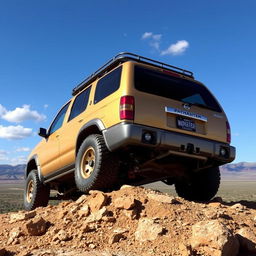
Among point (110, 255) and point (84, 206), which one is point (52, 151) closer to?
point (84, 206)

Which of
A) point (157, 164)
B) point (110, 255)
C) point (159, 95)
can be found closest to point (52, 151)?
point (157, 164)

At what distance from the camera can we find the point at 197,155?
17.6ft

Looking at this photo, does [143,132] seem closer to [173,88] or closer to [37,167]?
[173,88]

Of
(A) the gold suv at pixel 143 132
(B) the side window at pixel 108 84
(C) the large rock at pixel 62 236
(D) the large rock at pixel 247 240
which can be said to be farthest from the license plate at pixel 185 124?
(C) the large rock at pixel 62 236

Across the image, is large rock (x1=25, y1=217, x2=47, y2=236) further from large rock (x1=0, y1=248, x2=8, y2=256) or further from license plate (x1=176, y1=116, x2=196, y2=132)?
license plate (x1=176, y1=116, x2=196, y2=132)

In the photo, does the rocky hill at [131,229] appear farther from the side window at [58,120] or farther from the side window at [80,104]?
the side window at [58,120]

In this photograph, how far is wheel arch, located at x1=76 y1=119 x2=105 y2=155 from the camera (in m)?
5.32

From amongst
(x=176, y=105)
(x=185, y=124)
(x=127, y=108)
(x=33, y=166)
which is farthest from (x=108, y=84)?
(x=33, y=166)

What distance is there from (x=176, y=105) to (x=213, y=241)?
100 inches

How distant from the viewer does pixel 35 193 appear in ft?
25.1

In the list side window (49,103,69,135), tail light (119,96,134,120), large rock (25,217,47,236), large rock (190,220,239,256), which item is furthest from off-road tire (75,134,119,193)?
side window (49,103,69,135)

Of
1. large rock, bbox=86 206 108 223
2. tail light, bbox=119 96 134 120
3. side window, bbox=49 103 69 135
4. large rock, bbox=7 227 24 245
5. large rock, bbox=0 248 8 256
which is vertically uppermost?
side window, bbox=49 103 69 135

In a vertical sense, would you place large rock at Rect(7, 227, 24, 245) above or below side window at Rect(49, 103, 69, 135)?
below

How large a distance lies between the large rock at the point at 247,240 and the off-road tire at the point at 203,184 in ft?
7.94
